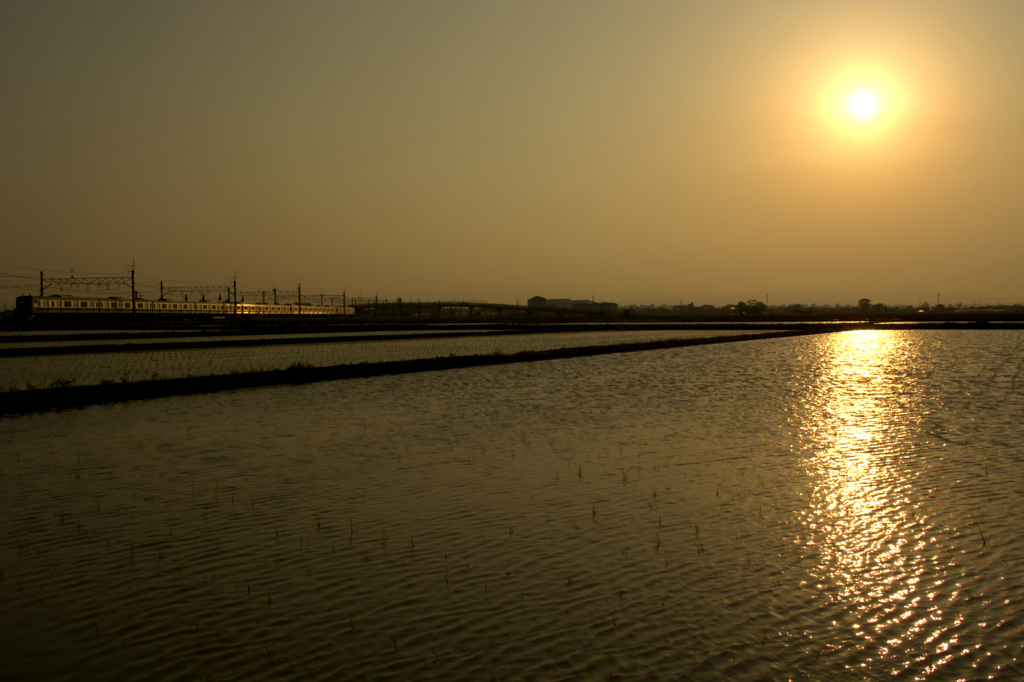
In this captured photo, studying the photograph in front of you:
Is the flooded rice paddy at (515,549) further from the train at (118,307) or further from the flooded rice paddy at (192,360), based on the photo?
the train at (118,307)

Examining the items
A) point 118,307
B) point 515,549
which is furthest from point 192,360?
point 118,307

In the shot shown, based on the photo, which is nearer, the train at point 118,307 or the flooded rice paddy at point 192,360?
the flooded rice paddy at point 192,360

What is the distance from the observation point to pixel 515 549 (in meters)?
6.64

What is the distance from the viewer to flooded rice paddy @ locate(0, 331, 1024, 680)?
4.71 metres

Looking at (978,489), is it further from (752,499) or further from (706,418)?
(706,418)

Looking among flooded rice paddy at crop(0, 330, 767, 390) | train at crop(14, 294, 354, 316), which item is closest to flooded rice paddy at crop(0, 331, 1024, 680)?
flooded rice paddy at crop(0, 330, 767, 390)

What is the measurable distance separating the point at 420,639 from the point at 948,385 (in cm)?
1983

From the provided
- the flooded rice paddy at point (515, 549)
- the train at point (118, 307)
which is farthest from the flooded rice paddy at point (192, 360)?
the train at point (118, 307)

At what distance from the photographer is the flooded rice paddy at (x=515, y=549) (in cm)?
471

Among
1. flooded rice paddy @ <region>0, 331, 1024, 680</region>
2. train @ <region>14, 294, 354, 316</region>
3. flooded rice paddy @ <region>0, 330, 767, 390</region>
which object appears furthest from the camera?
train @ <region>14, 294, 354, 316</region>

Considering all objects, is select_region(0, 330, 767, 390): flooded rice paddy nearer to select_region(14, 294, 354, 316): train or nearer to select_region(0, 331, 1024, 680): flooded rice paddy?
select_region(0, 331, 1024, 680): flooded rice paddy

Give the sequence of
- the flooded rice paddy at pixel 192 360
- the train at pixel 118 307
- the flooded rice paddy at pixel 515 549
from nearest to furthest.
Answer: the flooded rice paddy at pixel 515 549 < the flooded rice paddy at pixel 192 360 < the train at pixel 118 307

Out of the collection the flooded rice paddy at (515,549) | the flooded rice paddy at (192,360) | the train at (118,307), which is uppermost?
the train at (118,307)

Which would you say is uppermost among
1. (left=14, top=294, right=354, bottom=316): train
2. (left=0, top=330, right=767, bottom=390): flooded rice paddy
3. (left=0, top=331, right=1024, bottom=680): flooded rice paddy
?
(left=14, top=294, right=354, bottom=316): train
